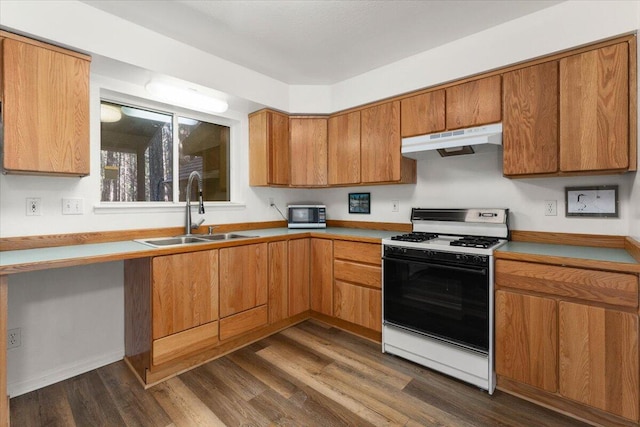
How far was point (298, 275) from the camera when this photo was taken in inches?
115

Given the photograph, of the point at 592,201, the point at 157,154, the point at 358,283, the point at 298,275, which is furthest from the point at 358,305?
the point at 157,154

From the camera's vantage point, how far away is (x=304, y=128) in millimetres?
3258

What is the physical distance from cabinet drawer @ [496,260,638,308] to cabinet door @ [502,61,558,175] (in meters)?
0.71

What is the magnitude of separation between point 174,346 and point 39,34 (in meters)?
2.08

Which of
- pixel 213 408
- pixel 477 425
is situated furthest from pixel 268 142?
pixel 477 425

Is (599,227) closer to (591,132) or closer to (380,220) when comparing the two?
(591,132)

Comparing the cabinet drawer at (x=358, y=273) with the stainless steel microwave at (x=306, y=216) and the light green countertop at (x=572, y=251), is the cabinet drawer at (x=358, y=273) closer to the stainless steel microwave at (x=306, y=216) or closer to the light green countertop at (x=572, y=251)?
the stainless steel microwave at (x=306, y=216)

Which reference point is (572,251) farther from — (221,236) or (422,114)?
(221,236)

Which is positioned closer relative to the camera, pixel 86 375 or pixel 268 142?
pixel 86 375

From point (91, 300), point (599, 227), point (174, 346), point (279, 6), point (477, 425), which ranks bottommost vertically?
point (477, 425)

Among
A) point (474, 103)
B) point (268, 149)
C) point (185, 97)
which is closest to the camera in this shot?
point (474, 103)

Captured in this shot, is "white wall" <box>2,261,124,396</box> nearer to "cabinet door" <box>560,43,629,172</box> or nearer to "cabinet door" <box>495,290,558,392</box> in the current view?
"cabinet door" <box>495,290,558,392</box>

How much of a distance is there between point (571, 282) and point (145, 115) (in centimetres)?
331

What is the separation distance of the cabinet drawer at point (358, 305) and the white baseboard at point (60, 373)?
181cm
